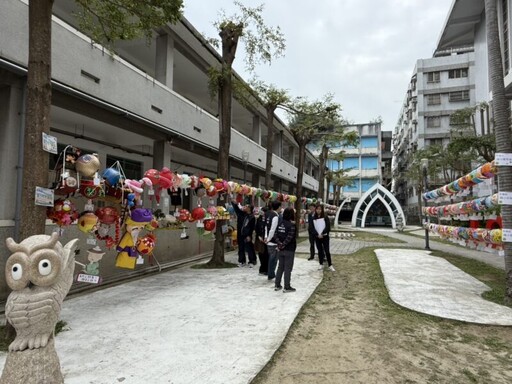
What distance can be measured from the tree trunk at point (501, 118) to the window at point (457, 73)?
134ft

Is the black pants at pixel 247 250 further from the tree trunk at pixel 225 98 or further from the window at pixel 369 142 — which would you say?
the window at pixel 369 142

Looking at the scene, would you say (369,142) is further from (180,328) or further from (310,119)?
(180,328)

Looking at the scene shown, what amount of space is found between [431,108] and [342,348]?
1789 inches

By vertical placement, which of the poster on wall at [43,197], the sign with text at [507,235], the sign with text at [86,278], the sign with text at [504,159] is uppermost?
the sign with text at [504,159]

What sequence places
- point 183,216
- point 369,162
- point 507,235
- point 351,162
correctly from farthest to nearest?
point 351,162, point 369,162, point 183,216, point 507,235

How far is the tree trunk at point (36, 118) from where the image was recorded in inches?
184

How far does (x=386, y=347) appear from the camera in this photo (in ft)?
15.5

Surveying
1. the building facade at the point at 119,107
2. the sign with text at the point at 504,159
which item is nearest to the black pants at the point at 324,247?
the building facade at the point at 119,107

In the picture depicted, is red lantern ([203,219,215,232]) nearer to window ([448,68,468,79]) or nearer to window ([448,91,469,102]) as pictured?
window ([448,91,469,102])

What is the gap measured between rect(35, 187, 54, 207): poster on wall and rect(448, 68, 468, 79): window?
47.7 meters

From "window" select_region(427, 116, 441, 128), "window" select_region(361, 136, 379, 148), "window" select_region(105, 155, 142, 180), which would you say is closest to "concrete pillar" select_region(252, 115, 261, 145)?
"window" select_region(105, 155, 142, 180)

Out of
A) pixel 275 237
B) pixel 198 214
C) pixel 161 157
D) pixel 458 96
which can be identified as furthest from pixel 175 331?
pixel 458 96

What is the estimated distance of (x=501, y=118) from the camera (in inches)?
281

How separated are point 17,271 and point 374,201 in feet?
114
